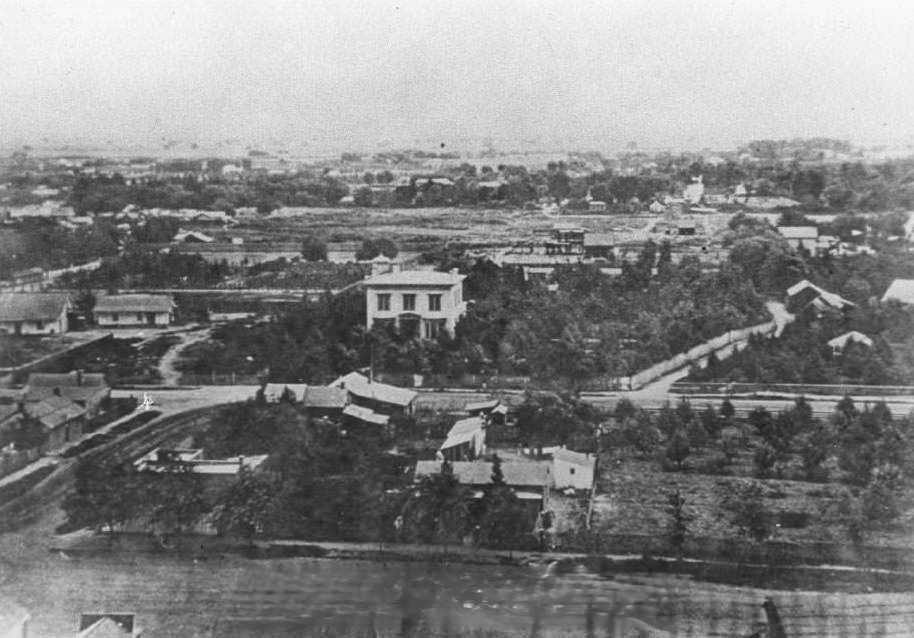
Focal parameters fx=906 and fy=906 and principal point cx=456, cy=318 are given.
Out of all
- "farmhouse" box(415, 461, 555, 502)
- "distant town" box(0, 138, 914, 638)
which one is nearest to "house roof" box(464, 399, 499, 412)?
"distant town" box(0, 138, 914, 638)

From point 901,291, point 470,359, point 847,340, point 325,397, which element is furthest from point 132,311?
point 901,291

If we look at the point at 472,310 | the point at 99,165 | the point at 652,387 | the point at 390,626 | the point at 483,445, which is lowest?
the point at 390,626

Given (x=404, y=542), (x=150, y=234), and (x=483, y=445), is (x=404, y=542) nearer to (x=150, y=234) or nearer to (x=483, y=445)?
(x=483, y=445)

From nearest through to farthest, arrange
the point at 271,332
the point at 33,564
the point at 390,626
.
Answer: the point at 390,626 < the point at 33,564 < the point at 271,332

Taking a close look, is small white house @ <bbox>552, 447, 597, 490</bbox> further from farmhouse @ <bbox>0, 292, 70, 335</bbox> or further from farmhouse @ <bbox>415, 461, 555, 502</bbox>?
farmhouse @ <bbox>0, 292, 70, 335</bbox>

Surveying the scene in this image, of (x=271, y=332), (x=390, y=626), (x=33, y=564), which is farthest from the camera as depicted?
(x=271, y=332)

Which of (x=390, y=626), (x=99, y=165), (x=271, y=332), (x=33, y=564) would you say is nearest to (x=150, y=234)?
(x=99, y=165)

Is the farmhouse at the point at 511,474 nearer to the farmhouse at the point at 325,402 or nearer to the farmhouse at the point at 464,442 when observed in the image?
the farmhouse at the point at 464,442

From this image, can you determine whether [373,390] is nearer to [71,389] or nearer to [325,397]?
[325,397]
